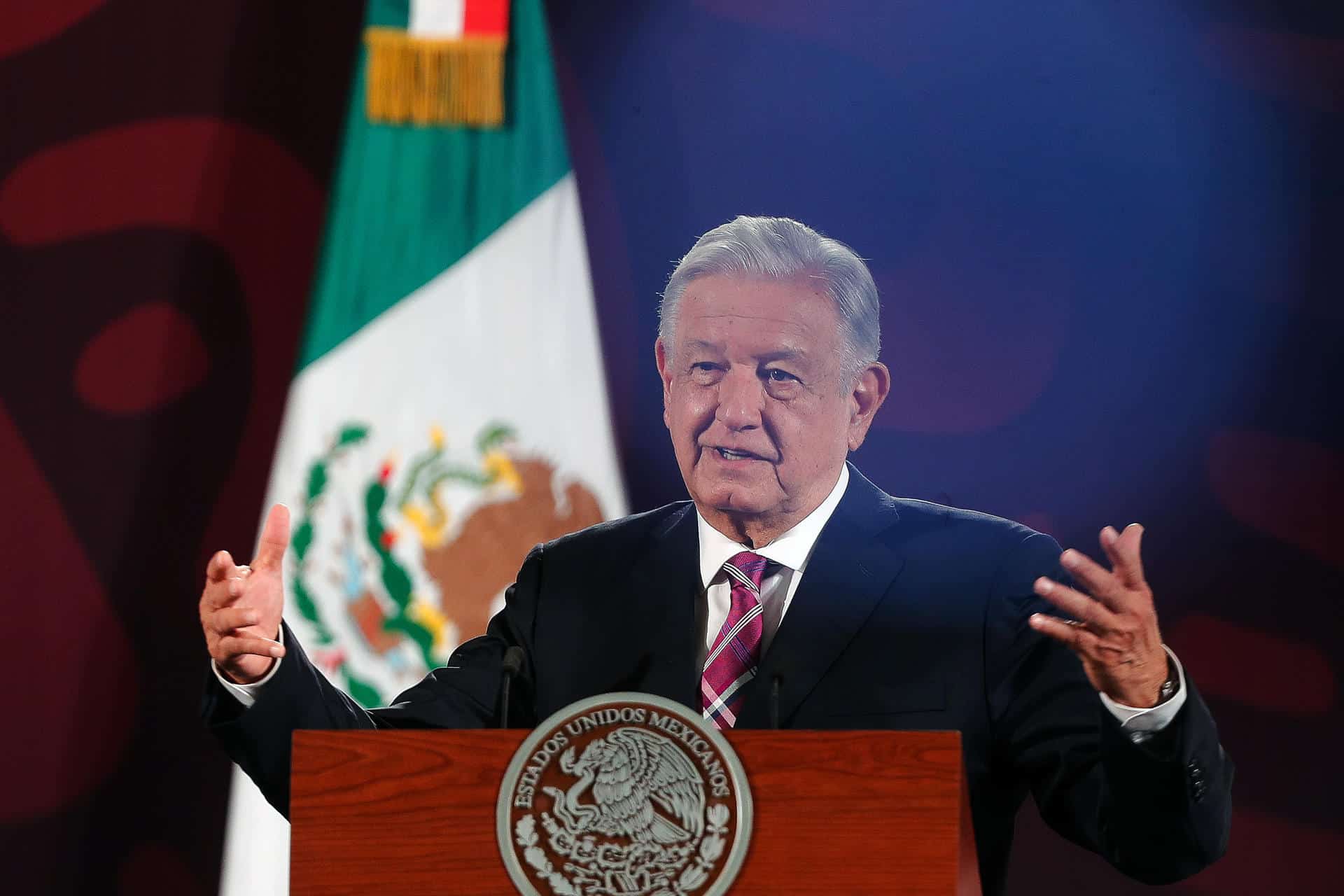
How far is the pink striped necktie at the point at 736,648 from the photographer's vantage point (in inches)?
89.6

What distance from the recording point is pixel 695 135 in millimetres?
3359

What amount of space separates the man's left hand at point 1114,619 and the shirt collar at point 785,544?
77 centimetres

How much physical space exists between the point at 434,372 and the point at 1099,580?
1975 millimetres

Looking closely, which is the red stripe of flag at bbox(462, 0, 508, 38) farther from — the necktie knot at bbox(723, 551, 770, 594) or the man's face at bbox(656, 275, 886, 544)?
the necktie knot at bbox(723, 551, 770, 594)

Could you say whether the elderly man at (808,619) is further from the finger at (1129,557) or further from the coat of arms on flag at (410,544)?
the coat of arms on flag at (410,544)

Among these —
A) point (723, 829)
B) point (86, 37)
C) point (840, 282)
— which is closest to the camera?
point (723, 829)

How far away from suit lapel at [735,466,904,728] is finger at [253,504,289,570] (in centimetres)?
67

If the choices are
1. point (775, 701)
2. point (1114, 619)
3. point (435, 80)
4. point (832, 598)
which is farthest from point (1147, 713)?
point (435, 80)

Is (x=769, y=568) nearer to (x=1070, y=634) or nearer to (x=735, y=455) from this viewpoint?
(x=735, y=455)

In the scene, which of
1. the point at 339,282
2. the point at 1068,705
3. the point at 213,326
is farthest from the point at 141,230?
the point at 1068,705

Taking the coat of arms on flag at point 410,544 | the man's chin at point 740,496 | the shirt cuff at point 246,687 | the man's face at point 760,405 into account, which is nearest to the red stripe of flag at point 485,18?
the coat of arms on flag at point 410,544

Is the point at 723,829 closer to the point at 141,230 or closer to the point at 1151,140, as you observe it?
the point at 1151,140

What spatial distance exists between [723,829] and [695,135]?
211 cm

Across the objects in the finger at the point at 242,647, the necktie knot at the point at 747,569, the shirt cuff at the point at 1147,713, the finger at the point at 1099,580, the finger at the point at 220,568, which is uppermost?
the finger at the point at 1099,580
